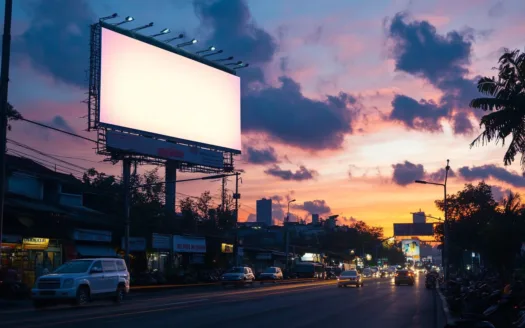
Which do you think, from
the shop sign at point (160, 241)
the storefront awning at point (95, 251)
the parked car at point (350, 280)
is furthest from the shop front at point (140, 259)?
the parked car at point (350, 280)

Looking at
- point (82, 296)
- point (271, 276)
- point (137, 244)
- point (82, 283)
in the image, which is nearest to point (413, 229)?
point (271, 276)

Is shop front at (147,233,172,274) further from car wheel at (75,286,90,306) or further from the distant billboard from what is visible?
the distant billboard

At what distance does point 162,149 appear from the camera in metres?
61.9

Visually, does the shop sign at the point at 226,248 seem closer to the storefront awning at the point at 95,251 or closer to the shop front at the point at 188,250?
the shop front at the point at 188,250

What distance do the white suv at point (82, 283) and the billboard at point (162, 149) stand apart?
78.5 ft

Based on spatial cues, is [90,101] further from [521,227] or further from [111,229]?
[521,227]

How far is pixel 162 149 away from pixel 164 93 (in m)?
4.95

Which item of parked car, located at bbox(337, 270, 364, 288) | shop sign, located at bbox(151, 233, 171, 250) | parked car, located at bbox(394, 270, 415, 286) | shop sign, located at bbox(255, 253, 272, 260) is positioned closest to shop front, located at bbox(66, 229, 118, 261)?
shop sign, located at bbox(151, 233, 171, 250)

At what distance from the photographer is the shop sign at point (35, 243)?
43531 mm

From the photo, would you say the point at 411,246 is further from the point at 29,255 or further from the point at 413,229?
the point at 29,255

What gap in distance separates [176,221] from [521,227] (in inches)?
1927

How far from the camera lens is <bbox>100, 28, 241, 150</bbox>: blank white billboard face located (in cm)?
5612

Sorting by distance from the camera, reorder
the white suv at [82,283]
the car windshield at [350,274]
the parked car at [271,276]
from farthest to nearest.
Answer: the parked car at [271,276] → the car windshield at [350,274] → the white suv at [82,283]

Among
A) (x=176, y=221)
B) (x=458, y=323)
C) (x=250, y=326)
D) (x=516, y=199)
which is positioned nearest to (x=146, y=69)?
(x=176, y=221)
